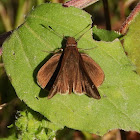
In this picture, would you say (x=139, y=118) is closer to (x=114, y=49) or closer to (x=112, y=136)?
(x=114, y=49)

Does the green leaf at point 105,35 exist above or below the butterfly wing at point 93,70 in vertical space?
above

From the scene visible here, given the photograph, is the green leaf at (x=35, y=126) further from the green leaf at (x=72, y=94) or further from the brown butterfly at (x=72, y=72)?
the brown butterfly at (x=72, y=72)

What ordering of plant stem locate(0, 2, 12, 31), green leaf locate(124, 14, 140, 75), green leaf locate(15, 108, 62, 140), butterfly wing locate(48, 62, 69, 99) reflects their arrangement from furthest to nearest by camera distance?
plant stem locate(0, 2, 12, 31) < green leaf locate(124, 14, 140, 75) < green leaf locate(15, 108, 62, 140) < butterfly wing locate(48, 62, 69, 99)

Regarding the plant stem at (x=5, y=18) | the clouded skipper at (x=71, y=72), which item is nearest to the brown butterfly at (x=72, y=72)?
the clouded skipper at (x=71, y=72)

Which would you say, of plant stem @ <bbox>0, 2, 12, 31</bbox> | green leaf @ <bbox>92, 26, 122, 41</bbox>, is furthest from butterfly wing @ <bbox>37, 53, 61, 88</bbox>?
plant stem @ <bbox>0, 2, 12, 31</bbox>

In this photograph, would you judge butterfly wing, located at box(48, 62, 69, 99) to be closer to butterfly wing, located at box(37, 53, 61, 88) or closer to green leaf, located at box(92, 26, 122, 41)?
butterfly wing, located at box(37, 53, 61, 88)

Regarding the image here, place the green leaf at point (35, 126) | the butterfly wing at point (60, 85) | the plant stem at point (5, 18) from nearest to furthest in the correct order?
the butterfly wing at point (60, 85)
the green leaf at point (35, 126)
the plant stem at point (5, 18)

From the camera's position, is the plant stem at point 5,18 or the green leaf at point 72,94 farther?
the plant stem at point 5,18
